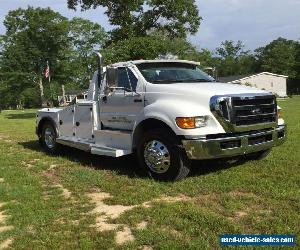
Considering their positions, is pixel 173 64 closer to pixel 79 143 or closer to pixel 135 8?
pixel 79 143

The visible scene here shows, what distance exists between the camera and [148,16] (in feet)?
112

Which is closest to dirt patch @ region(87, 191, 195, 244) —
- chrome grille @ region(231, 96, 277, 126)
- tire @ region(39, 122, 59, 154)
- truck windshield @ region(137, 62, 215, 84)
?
chrome grille @ region(231, 96, 277, 126)

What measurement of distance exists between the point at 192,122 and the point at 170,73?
1.84m

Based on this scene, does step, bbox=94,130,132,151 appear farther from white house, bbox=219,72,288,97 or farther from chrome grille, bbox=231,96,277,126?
white house, bbox=219,72,288,97

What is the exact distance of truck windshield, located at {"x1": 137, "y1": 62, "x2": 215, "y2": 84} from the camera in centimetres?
849

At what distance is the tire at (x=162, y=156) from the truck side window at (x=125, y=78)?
3.81 feet

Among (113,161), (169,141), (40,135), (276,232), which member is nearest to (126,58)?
(40,135)

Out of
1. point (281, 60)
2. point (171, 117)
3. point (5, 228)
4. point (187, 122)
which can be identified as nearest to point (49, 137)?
point (171, 117)

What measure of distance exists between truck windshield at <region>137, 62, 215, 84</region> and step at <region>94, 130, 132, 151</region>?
1.07 m

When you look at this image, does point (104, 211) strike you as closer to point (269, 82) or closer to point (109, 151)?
point (109, 151)

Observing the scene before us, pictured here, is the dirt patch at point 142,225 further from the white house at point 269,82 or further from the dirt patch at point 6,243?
the white house at point 269,82

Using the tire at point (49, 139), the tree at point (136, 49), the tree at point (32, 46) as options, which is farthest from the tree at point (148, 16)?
the tree at point (32, 46)

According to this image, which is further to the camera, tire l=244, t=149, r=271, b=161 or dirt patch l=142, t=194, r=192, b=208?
tire l=244, t=149, r=271, b=161

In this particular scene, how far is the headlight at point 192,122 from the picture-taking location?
23.4 feet
